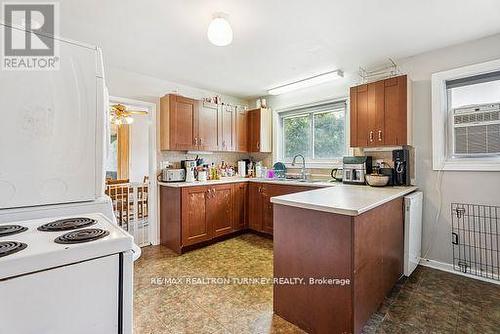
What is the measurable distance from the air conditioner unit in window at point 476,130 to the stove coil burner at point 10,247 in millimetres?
3572

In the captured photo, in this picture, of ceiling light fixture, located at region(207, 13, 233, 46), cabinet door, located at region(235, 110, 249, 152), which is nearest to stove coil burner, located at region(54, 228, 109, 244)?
ceiling light fixture, located at region(207, 13, 233, 46)

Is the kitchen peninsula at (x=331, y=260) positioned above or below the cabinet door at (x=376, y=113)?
below

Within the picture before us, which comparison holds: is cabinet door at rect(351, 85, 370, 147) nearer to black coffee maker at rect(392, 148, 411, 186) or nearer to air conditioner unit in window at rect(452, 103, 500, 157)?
black coffee maker at rect(392, 148, 411, 186)

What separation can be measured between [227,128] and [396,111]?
2500 millimetres

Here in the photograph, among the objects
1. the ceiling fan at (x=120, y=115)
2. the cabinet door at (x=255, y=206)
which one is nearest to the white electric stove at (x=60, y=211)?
the cabinet door at (x=255, y=206)

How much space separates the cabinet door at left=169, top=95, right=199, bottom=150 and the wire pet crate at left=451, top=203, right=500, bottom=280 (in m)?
3.40

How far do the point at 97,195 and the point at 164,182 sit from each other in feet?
7.62

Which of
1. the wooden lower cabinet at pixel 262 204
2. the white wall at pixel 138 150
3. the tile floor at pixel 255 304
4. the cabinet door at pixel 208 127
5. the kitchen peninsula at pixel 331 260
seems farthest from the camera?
the white wall at pixel 138 150

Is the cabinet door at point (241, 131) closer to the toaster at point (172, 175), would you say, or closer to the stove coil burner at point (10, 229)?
the toaster at point (172, 175)

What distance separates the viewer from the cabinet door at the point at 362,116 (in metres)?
2.94

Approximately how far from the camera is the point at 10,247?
728 mm

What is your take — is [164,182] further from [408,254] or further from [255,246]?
[408,254]

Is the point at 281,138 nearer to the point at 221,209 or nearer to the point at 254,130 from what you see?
the point at 254,130

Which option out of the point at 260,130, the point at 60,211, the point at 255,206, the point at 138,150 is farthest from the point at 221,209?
the point at 138,150
